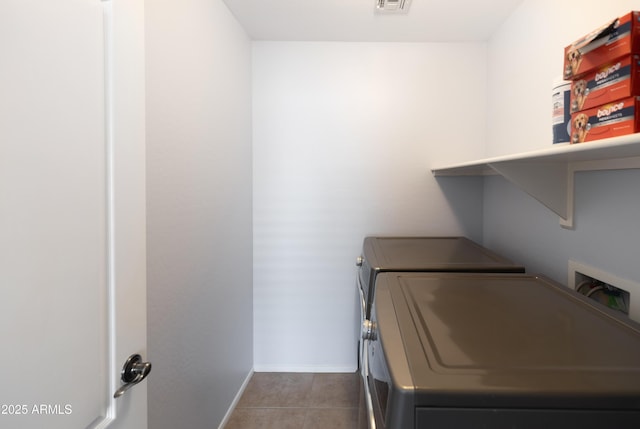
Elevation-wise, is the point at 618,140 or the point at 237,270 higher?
the point at 618,140

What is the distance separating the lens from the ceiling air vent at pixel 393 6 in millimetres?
1780

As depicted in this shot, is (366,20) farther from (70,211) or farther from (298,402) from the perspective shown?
(298,402)

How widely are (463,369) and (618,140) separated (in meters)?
0.53

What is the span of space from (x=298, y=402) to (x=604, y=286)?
174cm

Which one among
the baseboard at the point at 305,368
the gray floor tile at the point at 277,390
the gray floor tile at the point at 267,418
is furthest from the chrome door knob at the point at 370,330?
the baseboard at the point at 305,368

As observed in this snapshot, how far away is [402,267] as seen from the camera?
134 centimetres

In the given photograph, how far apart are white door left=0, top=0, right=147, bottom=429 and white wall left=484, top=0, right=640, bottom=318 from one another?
4.93ft

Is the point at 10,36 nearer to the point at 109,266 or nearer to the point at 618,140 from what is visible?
the point at 109,266

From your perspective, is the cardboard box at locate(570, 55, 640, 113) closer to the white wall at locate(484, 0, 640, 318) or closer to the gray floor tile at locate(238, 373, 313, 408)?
the white wall at locate(484, 0, 640, 318)

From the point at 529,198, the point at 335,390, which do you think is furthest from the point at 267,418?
the point at 529,198

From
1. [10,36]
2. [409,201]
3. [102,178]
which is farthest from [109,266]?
[409,201]

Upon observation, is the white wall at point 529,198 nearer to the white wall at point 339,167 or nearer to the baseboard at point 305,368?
the white wall at point 339,167

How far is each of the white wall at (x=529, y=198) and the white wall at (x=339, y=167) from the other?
0.24m

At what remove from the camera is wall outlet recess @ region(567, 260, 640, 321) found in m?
1.08
